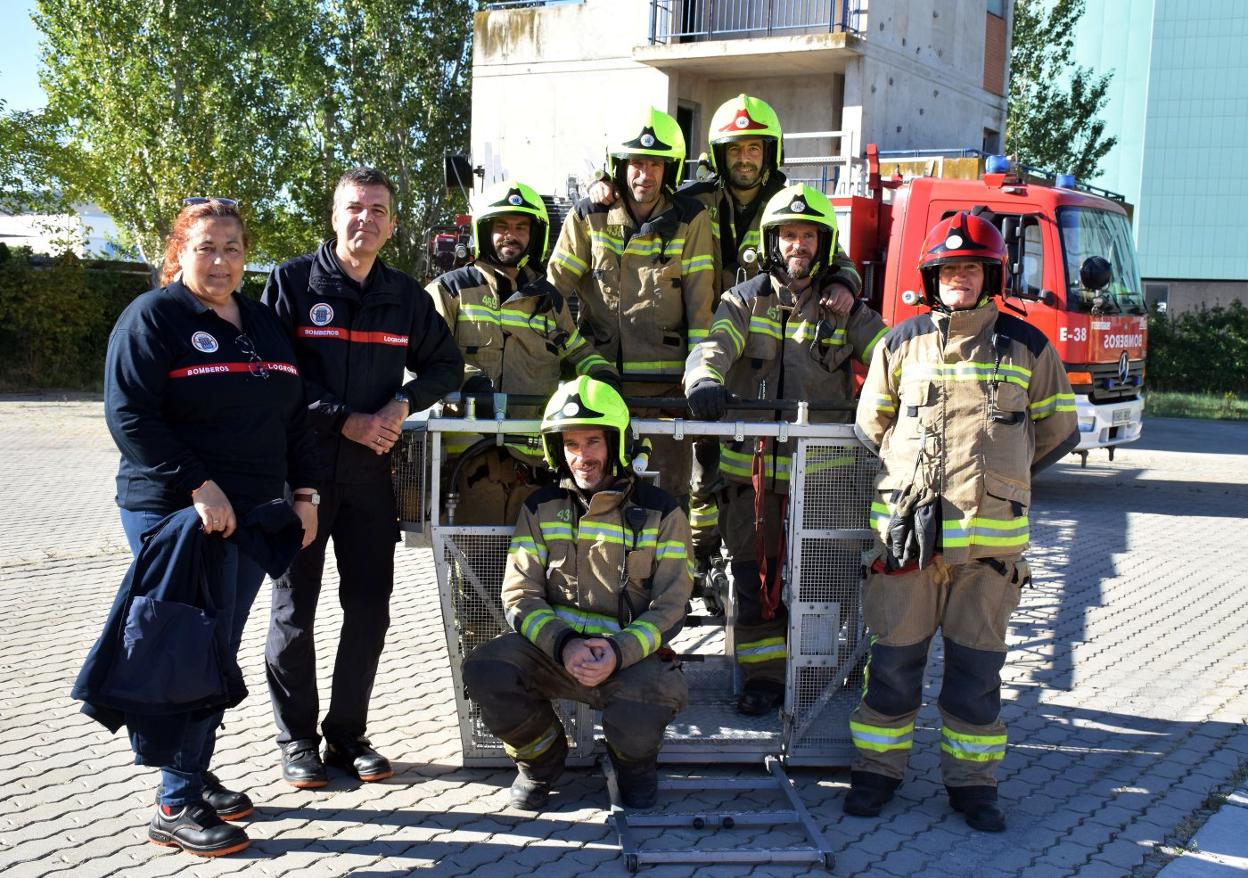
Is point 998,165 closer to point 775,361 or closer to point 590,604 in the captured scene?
point 775,361

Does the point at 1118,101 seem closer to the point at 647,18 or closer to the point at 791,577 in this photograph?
the point at 647,18

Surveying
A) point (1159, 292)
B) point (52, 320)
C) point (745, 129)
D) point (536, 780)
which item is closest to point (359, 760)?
point (536, 780)

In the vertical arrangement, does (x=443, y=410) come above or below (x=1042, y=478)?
above

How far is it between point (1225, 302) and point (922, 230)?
2447cm

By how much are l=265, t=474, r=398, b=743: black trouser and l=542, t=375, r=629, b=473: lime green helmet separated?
700 millimetres

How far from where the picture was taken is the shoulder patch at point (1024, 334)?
13.9ft

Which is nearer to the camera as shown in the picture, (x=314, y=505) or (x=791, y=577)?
(x=314, y=505)

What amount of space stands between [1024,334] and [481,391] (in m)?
2.00

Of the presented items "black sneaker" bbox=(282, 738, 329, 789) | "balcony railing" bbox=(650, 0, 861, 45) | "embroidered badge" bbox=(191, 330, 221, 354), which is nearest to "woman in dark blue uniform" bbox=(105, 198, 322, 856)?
"embroidered badge" bbox=(191, 330, 221, 354)

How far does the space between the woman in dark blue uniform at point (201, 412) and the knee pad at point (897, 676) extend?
6.82ft

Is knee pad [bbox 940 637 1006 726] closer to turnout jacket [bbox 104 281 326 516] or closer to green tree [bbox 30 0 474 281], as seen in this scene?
turnout jacket [bbox 104 281 326 516]

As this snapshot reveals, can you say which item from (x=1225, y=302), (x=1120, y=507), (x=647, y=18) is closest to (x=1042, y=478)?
(x=1120, y=507)

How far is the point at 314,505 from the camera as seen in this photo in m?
4.08

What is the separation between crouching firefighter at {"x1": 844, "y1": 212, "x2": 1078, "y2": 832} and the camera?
412 centimetres
